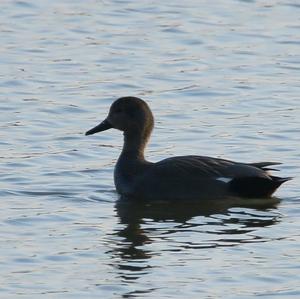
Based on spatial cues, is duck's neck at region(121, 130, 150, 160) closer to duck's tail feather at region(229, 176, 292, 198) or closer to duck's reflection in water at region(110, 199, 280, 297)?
duck's reflection in water at region(110, 199, 280, 297)

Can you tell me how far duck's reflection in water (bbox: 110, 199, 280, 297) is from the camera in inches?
453

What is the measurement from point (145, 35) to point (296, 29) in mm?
2025

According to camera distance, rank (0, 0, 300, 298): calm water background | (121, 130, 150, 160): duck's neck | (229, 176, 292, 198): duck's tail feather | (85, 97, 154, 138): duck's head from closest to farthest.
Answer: (0, 0, 300, 298): calm water background
(229, 176, 292, 198): duck's tail feather
(121, 130, 150, 160): duck's neck
(85, 97, 154, 138): duck's head

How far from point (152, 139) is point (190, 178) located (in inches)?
75.3

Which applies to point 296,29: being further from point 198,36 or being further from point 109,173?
point 109,173

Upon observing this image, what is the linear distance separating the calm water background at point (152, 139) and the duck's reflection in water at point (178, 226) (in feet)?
0.06

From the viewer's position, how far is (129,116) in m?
14.1

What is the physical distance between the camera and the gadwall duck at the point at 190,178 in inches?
521

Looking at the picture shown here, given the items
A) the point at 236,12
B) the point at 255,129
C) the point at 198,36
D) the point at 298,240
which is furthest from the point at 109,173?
the point at 236,12

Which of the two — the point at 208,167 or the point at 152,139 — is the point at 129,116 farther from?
the point at 152,139

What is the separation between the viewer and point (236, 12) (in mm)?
21016

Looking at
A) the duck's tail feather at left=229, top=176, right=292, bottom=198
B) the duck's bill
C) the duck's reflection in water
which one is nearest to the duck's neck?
the duck's bill

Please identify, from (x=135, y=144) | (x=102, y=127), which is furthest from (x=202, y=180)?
(x=102, y=127)

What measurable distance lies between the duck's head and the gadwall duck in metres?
0.28
